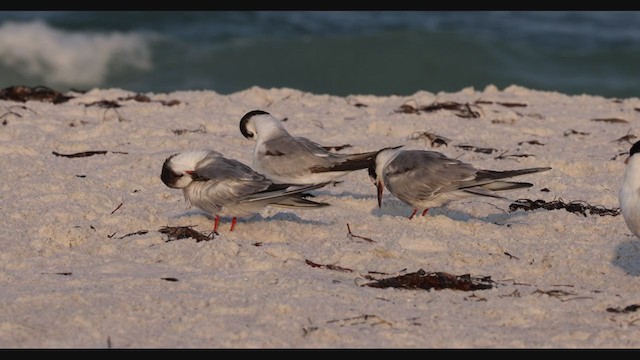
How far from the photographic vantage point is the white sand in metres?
4.28

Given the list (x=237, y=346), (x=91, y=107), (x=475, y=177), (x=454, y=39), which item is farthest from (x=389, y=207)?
(x=454, y=39)

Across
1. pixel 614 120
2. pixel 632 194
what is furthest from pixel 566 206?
pixel 614 120

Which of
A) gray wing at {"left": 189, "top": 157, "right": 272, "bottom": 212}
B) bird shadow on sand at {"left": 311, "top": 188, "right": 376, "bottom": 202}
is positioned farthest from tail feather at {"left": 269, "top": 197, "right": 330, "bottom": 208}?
bird shadow on sand at {"left": 311, "top": 188, "right": 376, "bottom": 202}

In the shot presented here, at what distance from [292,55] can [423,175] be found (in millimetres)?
12565

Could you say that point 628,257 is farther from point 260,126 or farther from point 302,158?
point 260,126

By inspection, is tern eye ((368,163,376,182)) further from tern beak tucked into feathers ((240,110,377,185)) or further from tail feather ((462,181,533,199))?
tail feather ((462,181,533,199))

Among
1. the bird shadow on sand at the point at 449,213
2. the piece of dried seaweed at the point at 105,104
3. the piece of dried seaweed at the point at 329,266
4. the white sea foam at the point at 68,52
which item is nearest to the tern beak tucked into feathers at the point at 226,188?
the piece of dried seaweed at the point at 329,266

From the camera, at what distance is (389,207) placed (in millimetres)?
6992

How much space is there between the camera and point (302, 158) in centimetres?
705

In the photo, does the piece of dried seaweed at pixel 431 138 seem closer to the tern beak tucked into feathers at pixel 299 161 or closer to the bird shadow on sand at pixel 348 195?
the bird shadow on sand at pixel 348 195

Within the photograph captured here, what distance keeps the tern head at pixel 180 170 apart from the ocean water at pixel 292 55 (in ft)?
35.6

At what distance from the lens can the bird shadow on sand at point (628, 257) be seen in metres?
5.52

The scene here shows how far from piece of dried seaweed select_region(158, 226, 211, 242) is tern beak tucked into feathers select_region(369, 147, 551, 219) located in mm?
1255
